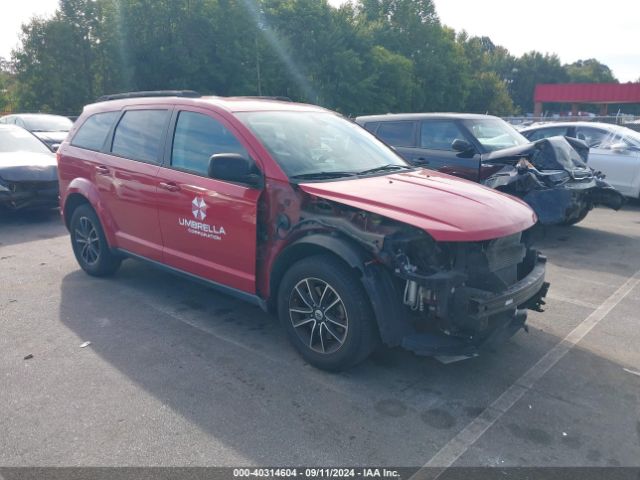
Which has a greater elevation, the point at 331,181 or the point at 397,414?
the point at 331,181

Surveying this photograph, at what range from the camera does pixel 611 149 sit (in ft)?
34.7

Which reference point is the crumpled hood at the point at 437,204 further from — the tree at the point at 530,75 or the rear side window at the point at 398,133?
the tree at the point at 530,75

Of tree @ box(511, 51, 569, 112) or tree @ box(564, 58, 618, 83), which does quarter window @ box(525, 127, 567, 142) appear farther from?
tree @ box(564, 58, 618, 83)

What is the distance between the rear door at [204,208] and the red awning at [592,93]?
2574 inches

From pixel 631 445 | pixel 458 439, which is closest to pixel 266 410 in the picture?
pixel 458 439

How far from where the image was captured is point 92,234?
5977 mm

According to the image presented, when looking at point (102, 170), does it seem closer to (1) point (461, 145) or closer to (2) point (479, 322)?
(2) point (479, 322)

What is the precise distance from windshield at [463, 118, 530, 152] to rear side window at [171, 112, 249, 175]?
16.2 ft

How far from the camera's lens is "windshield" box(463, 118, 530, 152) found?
8.35 m

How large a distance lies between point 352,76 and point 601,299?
38.5 m

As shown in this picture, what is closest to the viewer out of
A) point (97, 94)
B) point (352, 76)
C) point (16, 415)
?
point (16, 415)

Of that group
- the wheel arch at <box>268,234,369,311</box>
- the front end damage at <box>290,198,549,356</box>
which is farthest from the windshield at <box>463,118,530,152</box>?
the wheel arch at <box>268,234,369,311</box>

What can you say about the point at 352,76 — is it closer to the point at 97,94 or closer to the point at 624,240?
the point at 97,94

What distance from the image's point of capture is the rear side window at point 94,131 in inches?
227
